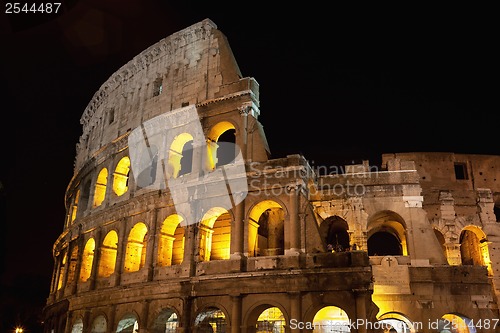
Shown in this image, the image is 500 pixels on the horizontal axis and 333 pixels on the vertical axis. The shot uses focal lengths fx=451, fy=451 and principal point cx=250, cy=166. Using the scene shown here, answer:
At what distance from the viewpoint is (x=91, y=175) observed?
81.2 feet

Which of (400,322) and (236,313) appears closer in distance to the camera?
(236,313)

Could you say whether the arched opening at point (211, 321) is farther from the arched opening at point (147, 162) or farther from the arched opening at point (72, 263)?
the arched opening at point (72, 263)

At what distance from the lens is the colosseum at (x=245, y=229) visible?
51.8ft

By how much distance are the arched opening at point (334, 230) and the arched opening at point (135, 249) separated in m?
7.83

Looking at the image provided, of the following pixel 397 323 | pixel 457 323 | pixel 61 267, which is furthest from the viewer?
pixel 61 267

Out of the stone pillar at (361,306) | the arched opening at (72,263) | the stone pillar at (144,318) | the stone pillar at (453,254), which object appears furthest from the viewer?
the arched opening at (72,263)

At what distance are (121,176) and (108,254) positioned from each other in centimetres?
387

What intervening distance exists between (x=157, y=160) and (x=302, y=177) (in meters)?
7.36

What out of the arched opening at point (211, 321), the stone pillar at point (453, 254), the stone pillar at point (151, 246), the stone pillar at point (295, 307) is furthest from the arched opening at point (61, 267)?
the stone pillar at point (453, 254)

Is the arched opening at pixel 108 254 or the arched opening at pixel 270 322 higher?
the arched opening at pixel 108 254

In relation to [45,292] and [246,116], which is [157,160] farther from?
[45,292]

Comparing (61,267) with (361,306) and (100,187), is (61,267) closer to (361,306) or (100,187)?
(100,187)

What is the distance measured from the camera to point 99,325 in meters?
19.7

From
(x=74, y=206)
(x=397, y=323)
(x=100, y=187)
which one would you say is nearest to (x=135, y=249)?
(x=100, y=187)
